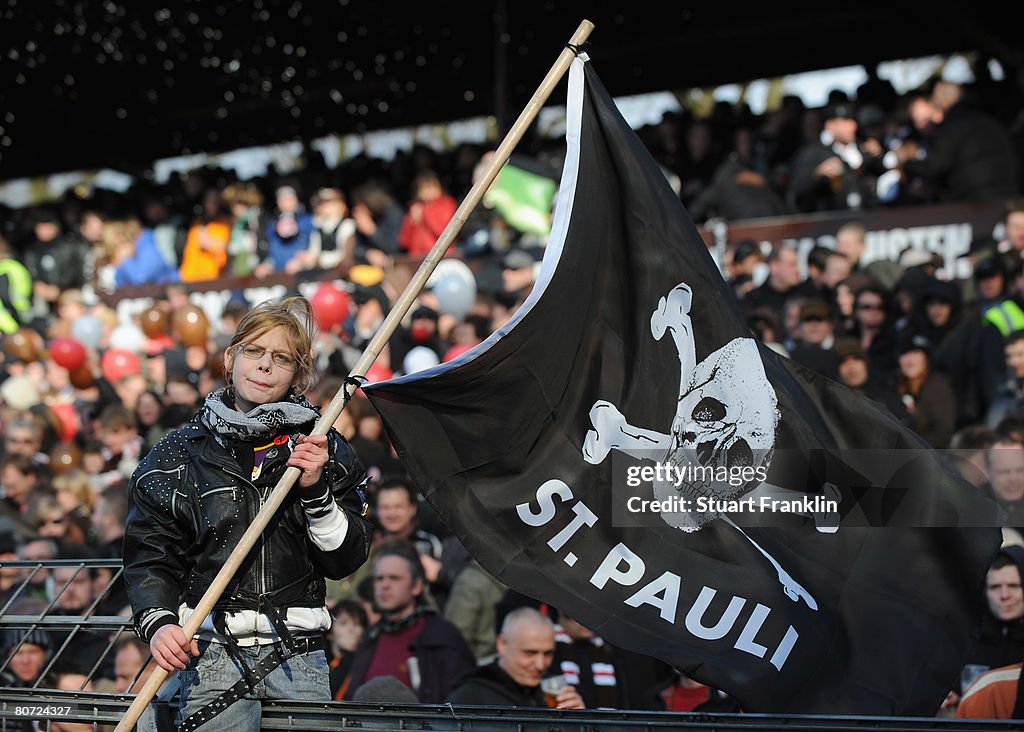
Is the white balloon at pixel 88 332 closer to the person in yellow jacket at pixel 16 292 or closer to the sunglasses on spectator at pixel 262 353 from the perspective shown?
the person in yellow jacket at pixel 16 292

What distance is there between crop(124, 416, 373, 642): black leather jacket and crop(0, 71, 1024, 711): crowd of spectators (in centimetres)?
37

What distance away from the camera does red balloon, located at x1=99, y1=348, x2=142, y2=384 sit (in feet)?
40.3

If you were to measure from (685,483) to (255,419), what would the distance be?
1241mm

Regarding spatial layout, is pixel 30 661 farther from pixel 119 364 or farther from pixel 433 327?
pixel 119 364

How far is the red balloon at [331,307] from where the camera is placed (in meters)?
11.5

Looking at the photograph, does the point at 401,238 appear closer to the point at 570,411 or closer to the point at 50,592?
the point at 50,592

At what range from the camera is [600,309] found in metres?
4.20

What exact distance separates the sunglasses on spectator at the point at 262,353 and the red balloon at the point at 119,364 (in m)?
8.65

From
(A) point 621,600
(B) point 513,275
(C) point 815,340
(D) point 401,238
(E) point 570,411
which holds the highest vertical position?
(D) point 401,238

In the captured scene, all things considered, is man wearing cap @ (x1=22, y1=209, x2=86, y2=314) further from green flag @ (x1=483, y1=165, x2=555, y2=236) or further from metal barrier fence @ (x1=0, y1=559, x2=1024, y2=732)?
metal barrier fence @ (x1=0, y1=559, x2=1024, y2=732)

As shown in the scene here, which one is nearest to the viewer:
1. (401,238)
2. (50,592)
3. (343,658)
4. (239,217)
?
(343,658)

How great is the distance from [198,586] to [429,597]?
3.25 meters

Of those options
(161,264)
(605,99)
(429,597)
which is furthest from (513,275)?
(605,99)

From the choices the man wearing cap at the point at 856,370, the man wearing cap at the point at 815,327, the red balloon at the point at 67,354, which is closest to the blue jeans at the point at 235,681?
the man wearing cap at the point at 856,370
